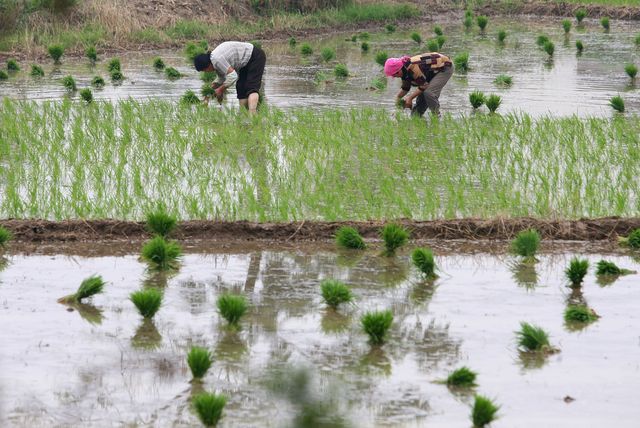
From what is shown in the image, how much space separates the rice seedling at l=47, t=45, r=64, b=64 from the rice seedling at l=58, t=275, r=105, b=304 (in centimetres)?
1071

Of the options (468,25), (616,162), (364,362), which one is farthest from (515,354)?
(468,25)

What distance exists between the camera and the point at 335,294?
5.02m

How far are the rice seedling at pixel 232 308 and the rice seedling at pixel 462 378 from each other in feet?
3.51

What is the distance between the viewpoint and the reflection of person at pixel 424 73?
966 centimetres

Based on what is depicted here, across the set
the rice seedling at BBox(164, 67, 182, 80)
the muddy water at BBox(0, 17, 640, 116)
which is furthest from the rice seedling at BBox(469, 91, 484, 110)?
the rice seedling at BBox(164, 67, 182, 80)

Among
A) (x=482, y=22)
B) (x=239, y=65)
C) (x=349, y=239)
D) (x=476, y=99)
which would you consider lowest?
(x=482, y=22)

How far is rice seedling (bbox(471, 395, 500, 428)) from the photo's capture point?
3.66m

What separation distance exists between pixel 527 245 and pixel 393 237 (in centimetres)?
76

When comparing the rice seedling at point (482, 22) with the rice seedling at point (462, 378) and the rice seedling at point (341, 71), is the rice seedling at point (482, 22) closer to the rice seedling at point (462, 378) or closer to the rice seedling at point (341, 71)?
the rice seedling at point (341, 71)

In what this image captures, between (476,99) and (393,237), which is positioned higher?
(393,237)

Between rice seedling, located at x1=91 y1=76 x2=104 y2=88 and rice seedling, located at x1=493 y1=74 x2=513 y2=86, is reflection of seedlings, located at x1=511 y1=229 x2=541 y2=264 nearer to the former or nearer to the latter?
rice seedling, located at x1=493 y1=74 x2=513 y2=86

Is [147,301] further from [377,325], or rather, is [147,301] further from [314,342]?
[377,325]

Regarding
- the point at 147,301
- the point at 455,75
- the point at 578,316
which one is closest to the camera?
the point at 147,301

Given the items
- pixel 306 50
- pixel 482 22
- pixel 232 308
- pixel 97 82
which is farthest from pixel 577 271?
pixel 482 22
